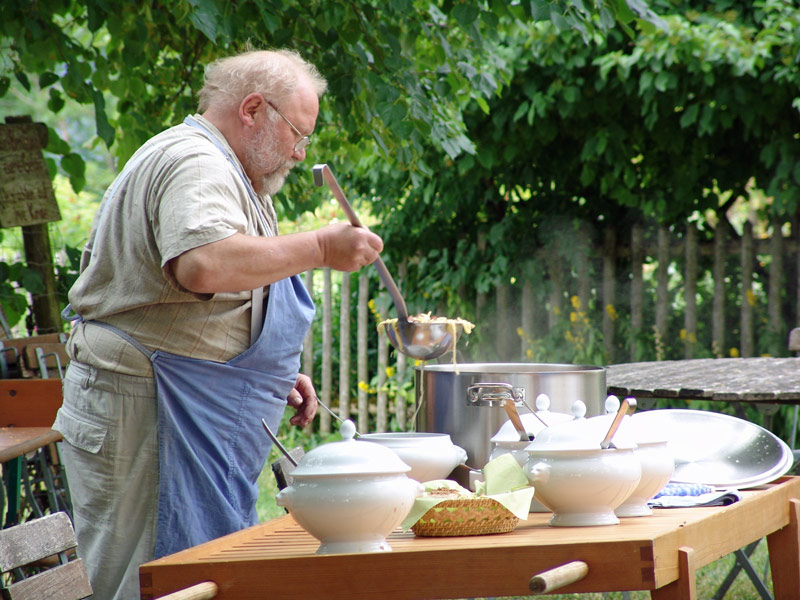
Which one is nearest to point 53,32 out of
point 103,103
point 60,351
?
point 103,103

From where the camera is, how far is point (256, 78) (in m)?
1.99

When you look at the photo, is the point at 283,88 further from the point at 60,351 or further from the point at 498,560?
the point at 60,351

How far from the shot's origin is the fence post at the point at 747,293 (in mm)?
4777

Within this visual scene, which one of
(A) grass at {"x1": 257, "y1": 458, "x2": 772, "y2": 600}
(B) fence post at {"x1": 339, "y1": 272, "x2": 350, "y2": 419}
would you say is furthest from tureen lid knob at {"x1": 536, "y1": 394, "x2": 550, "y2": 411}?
(B) fence post at {"x1": 339, "y1": 272, "x2": 350, "y2": 419}

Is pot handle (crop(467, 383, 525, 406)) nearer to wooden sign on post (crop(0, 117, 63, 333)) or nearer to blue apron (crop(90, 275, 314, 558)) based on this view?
blue apron (crop(90, 275, 314, 558))

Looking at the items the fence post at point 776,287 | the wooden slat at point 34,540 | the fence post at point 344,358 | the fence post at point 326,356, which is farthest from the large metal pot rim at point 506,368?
the fence post at point 326,356

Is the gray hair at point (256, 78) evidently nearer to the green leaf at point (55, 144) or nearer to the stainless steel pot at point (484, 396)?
the stainless steel pot at point (484, 396)

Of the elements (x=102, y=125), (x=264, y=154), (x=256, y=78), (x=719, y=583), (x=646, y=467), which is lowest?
(x=719, y=583)

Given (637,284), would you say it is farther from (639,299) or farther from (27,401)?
(27,401)

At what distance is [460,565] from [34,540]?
68 cm

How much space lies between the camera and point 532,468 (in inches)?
57.2

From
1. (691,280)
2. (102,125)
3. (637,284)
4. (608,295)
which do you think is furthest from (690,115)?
(102,125)

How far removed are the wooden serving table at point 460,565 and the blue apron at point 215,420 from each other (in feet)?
1.51

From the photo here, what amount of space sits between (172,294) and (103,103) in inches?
79.1
